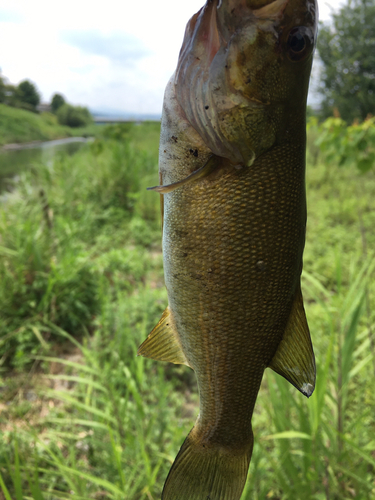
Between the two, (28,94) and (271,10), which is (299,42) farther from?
(28,94)

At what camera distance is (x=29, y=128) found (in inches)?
1489

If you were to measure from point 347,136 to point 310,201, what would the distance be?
10.9 feet

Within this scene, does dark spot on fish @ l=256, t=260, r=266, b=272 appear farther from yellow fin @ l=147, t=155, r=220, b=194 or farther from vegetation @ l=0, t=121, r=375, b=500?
vegetation @ l=0, t=121, r=375, b=500

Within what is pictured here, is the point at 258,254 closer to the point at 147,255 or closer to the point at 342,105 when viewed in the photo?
the point at 147,255

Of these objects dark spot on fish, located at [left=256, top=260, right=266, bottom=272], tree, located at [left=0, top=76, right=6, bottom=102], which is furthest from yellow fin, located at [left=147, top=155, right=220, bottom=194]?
tree, located at [left=0, top=76, right=6, bottom=102]

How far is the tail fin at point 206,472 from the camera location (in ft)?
2.68

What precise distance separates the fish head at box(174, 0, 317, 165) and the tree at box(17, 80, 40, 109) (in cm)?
5225

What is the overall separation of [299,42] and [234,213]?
41 centimetres

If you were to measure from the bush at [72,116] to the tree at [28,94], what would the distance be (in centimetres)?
351

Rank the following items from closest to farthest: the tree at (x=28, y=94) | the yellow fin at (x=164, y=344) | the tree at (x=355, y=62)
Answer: the yellow fin at (x=164, y=344), the tree at (x=355, y=62), the tree at (x=28, y=94)

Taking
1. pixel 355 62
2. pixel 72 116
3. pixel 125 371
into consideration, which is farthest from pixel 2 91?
pixel 125 371

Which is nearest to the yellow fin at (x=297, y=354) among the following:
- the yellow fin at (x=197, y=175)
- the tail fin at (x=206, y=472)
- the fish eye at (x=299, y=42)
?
the tail fin at (x=206, y=472)

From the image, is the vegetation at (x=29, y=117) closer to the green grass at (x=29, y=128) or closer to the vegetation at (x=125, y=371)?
the green grass at (x=29, y=128)

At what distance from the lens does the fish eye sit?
72cm
